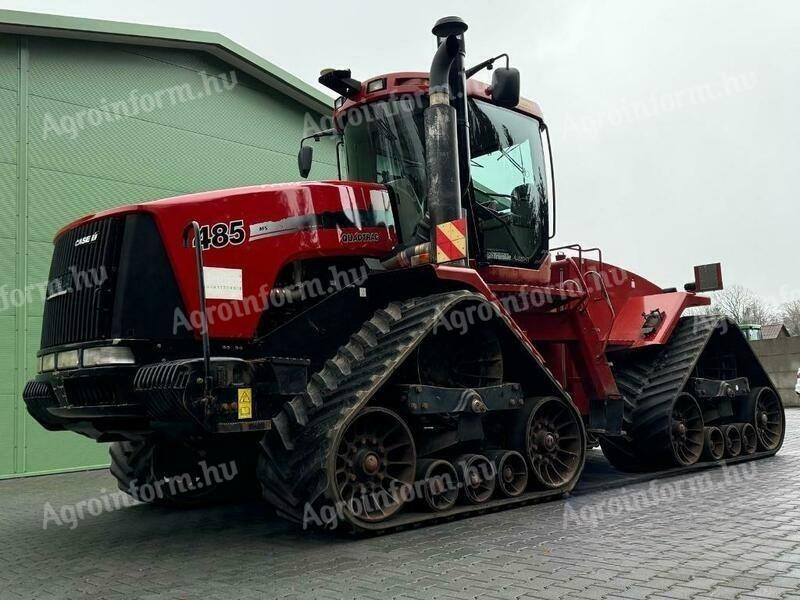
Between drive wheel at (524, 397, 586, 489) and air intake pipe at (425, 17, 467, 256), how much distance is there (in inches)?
80.5

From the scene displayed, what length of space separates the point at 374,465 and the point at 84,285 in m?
2.62

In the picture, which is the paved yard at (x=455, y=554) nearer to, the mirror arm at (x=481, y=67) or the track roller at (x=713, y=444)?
the track roller at (x=713, y=444)

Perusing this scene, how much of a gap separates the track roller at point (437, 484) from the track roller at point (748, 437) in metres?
5.53

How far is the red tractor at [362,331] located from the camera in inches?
229

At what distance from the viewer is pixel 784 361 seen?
28.2m

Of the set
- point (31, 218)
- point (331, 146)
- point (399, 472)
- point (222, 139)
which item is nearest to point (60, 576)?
point (399, 472)

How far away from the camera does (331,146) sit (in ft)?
53.3

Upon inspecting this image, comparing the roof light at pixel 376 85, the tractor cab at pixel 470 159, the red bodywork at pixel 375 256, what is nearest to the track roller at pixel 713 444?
the red bodywork at pixel 375 256

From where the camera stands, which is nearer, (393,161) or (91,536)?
(91,536)

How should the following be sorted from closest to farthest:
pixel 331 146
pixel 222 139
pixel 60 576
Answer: pixel 60 576 → pixel 222 139 → pixel 331 146

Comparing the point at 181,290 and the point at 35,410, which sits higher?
the point at 181,290

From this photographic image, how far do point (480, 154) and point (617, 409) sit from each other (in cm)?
331

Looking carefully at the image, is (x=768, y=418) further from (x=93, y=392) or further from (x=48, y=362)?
(x=48, y=362)

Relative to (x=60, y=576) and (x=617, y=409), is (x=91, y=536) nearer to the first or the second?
(x=60, y=576)
